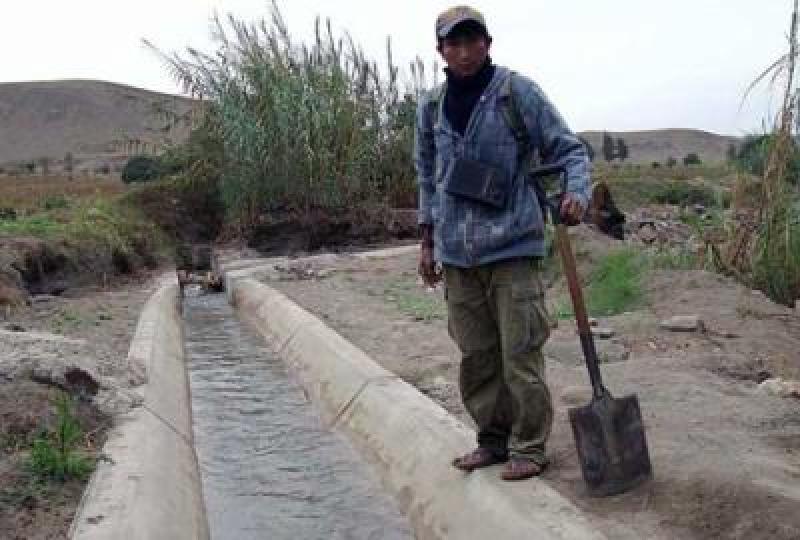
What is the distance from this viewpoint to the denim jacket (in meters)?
4.22

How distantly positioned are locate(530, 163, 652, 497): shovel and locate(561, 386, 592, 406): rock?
1.42 meters

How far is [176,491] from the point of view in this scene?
502 cm

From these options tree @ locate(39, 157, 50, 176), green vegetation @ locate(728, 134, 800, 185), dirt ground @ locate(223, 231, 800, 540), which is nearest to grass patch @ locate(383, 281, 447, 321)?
dirt ground @ locate(223, 231, 800, 540)

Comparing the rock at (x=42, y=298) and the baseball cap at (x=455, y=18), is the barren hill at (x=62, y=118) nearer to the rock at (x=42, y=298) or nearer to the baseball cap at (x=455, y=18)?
the rock at (x=42, y=298)

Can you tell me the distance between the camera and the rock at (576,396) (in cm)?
564

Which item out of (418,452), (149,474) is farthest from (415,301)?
(149,474)

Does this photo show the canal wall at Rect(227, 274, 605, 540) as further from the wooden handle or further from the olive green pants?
the wooden handle

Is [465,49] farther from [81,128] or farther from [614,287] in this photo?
[81,128]

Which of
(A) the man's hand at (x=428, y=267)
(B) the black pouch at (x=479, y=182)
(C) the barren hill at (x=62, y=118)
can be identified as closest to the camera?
(B) the black pouch at (x=479, y=182)

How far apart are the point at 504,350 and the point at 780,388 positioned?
2071 millimetres

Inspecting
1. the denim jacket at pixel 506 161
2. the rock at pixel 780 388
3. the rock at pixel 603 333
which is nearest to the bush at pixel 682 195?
the rock at pixel 603 333

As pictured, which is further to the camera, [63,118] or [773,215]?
[63,118]

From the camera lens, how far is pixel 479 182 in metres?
4.28

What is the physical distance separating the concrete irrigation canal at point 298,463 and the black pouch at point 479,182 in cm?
119
